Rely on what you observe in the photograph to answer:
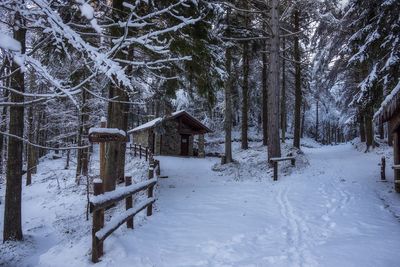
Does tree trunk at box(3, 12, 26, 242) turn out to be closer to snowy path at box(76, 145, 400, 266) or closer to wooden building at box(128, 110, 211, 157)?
snowy path at box(76, 145, 400, 266)

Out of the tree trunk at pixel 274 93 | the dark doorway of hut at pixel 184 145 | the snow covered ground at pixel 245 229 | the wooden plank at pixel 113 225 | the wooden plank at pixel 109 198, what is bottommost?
the snow covered ground at pixel 245 229

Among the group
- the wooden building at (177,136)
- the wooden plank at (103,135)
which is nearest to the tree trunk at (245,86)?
the wooden building at (177,136)

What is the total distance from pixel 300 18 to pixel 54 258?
2277cm

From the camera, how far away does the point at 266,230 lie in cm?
718

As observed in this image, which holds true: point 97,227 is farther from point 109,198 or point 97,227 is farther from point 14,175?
point 14,175

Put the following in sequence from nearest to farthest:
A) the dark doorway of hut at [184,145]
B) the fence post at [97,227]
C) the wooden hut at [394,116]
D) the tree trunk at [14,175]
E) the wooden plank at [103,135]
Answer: the fence post at [97,227] < the tree trunk at [14,175] < the wooden plank at [103,135] < the wooden hut at [394,116] < the dark doorway of hut at [184,145]

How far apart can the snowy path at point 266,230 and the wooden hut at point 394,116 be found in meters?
1.10

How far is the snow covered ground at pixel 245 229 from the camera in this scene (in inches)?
221

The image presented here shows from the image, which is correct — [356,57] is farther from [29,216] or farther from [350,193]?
[29,216]

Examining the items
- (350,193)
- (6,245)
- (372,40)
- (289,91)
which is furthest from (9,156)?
(289,91)

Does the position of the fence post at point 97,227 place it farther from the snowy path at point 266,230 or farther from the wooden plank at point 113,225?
the snowy path at point 266,230

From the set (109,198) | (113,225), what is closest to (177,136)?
(113,225)

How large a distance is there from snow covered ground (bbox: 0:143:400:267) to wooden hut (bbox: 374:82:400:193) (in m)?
0.83

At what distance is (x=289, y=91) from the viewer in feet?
126
